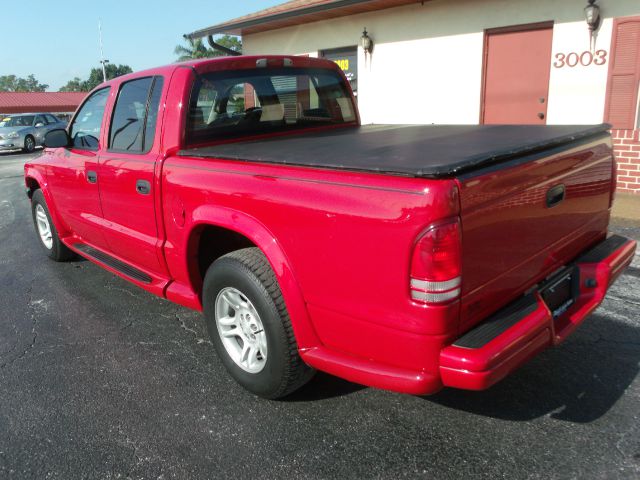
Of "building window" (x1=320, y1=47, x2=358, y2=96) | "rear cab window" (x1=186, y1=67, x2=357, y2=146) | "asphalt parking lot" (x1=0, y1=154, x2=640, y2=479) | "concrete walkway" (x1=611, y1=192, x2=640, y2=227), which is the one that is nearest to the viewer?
"asphalt parking lot" (x1=0, y1=154, x2=640, y2=479)

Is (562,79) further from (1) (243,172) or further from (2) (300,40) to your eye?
(1) (243,172)

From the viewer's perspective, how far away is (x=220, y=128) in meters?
3.59

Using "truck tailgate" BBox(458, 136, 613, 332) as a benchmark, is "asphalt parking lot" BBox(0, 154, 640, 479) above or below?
below

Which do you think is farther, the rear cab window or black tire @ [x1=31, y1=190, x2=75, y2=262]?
black tire @ [x1=31, y1=190, x2=75, y2=262]

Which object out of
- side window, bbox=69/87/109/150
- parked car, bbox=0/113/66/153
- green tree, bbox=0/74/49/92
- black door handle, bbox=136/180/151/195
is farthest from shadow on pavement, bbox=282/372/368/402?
green tree, bbox=0/74/49/92

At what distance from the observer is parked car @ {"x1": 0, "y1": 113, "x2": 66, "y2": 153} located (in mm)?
20656

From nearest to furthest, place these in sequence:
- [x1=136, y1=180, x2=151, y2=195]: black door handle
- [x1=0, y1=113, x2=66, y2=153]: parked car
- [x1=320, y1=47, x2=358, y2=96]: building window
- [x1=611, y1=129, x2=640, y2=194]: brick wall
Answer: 1. [x1=136, y1=180, x2=151, y2=195]: black door handle
2. [x1=611, y1=129, x2=640, y2=194]: brick wall
3. [x1=320, y1=47, x2=358, y2=96]: building window
4. [x1=0, y1=113, x2=66, y2=153]: parked car

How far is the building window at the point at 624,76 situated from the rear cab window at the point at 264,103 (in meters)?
4.78

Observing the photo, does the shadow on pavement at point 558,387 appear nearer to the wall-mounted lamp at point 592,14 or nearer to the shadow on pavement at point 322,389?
the shadow on pavement at point 322,389

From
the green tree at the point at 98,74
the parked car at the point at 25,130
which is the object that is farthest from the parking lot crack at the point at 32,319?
the green tree at the point at 98,74

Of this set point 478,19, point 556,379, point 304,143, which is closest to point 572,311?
point 556,379

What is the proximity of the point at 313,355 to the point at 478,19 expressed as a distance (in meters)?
7.75

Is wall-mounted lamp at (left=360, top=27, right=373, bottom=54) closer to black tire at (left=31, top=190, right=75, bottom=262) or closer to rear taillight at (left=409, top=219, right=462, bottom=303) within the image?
black tire at (left=31, top=190, right=75, bottom=262)

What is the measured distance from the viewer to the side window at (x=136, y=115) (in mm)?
3537
